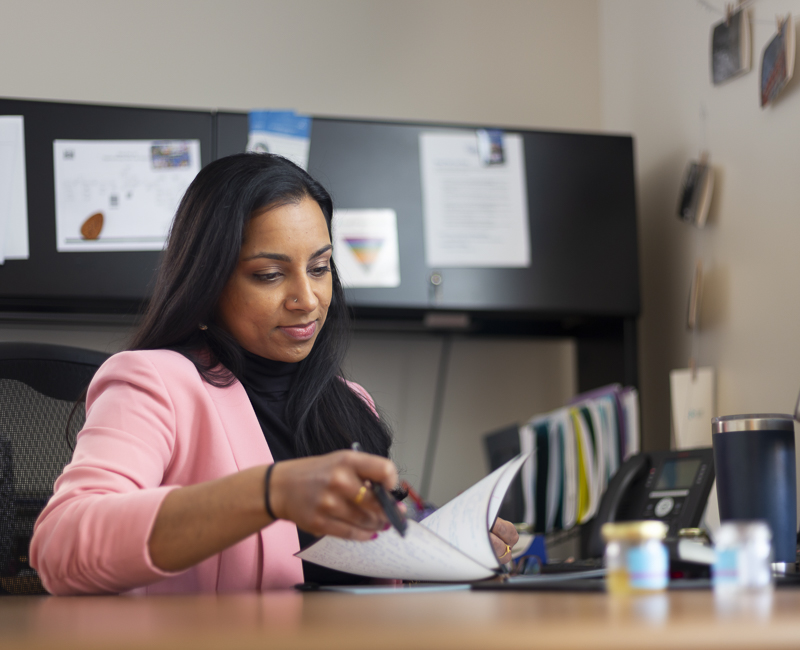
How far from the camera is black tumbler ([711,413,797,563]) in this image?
3.05ft

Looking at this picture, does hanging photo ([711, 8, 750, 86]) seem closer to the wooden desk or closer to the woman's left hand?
the woman's left hand

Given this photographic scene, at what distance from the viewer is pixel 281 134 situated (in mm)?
1788

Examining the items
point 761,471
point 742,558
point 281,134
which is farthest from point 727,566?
point 281,134

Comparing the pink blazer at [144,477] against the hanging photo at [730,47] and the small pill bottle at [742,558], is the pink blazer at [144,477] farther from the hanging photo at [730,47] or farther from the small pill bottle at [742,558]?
the hanging photo at [730,47]

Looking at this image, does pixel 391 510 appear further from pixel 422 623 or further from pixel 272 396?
pixel 272 396

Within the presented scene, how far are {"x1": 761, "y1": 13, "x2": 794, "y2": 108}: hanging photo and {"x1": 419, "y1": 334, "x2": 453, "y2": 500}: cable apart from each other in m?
0.97

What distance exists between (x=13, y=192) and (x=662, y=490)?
1.35 meters

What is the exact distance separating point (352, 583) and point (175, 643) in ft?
2.23

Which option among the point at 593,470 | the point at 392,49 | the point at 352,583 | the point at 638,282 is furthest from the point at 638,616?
the point at 392,49

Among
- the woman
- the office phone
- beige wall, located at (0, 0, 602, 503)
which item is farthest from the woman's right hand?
beige wall, located at (0, 0, 602, 503)

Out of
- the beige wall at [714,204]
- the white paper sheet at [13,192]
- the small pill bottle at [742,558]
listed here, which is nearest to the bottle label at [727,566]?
the small pill bottle at [742,558]

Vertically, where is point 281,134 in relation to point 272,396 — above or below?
above

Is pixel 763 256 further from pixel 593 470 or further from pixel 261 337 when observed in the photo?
pixel 261 337

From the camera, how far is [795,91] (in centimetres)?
149
